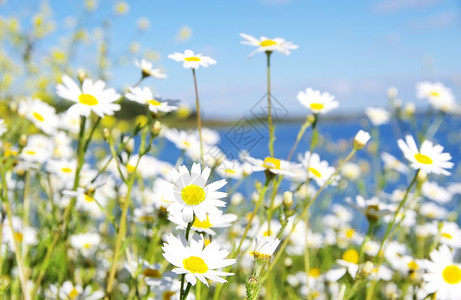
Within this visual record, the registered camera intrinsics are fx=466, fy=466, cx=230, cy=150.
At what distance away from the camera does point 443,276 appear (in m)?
0.84

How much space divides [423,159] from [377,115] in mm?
1240

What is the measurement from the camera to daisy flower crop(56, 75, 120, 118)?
0.78m

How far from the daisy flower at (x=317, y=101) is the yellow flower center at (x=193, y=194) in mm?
379

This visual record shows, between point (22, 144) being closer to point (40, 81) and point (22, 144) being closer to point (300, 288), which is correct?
point (300, 288)

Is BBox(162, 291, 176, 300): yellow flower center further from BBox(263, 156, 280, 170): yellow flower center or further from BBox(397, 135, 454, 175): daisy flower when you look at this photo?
BBox(397, 135, 454, 175): daisy flower

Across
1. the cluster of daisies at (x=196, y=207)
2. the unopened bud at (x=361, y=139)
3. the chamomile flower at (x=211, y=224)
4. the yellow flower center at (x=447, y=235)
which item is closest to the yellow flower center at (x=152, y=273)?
the cluster of daisies at (x=196, y=207)

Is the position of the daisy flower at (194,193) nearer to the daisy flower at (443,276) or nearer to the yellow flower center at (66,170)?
the daisy flower at (443,276)

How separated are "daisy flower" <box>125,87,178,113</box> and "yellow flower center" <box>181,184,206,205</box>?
0.23m

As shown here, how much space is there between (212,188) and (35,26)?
3.02 metres

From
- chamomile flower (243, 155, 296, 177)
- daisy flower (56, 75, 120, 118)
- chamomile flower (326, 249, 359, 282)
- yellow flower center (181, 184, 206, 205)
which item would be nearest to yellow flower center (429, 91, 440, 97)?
chamomile flower (326, 249, 359, 282)

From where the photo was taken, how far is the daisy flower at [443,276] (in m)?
0.80

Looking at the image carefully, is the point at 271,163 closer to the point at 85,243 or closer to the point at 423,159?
the point at 423,159

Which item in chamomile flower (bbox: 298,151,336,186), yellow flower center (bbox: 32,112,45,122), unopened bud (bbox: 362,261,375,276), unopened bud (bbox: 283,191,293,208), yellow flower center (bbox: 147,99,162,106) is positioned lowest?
unopened bud (bbox: 362,261,375,276)

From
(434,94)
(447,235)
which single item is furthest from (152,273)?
(434,94)
